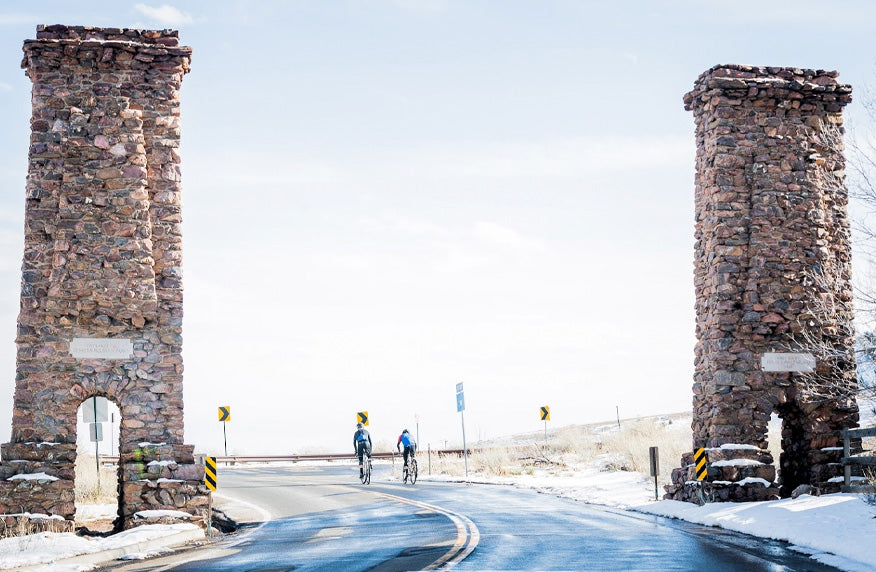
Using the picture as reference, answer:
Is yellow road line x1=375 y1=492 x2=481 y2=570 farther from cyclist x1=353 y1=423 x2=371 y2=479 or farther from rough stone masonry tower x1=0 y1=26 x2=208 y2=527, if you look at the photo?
cyclist x1=353 y1=423 x2=371 y2=479

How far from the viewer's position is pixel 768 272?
24.3 m

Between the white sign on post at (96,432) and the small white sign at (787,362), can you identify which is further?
the white sign on post at (96,432)

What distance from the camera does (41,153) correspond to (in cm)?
2245

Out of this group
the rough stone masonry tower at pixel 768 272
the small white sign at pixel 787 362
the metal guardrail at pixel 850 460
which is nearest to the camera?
the metal guardrail at pixel 850 460

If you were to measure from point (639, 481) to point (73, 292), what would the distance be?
1729 centimetres

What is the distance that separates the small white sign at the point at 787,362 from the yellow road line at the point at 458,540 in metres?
8.38

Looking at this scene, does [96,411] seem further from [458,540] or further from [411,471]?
→ [458,540]

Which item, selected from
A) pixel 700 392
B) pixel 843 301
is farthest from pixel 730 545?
pixel 843 301

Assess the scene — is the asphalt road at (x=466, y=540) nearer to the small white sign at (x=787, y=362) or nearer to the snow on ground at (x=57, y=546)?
the snow on ground at (x=57, y=546)

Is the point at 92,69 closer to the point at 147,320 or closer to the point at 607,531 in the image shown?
the point at 147,320

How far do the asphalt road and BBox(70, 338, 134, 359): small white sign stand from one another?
4755 mm

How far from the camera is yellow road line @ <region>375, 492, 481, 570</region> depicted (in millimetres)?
13797

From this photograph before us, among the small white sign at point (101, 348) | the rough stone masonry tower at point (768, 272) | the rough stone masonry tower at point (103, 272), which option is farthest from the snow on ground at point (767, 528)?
the small white sign at point (101, 348)

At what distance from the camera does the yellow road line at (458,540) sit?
45.3 feet
